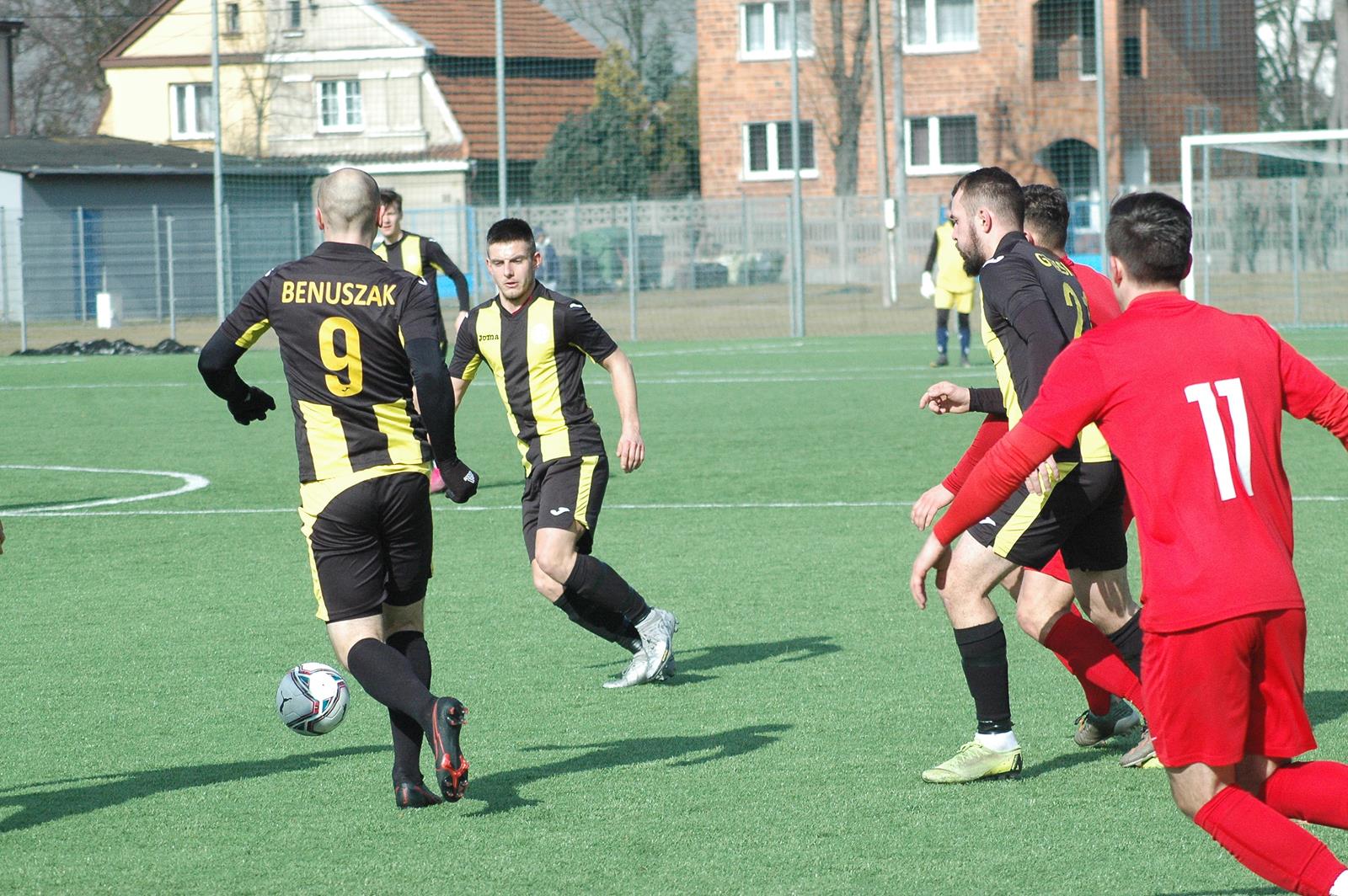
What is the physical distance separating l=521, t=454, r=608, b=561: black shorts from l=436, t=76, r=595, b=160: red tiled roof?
75.6 ft

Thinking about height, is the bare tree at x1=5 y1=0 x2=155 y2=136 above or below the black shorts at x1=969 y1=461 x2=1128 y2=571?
above

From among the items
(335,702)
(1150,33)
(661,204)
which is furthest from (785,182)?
(335,702)

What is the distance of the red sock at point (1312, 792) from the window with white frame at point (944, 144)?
1615 inches

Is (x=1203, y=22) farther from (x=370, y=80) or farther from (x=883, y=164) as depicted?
(x=370, y=80)

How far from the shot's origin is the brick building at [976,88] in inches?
1448

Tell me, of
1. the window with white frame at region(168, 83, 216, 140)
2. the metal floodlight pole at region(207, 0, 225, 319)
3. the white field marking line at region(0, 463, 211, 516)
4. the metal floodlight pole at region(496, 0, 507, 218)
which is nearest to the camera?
the white field marking line at region(0, 463, 211, 516)

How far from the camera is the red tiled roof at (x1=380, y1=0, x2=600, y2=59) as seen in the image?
103ft

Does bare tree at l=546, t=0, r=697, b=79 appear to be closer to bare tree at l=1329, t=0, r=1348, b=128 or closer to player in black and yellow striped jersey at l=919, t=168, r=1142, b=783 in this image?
bare tree at l=1329, t=0, r=1348, b=128

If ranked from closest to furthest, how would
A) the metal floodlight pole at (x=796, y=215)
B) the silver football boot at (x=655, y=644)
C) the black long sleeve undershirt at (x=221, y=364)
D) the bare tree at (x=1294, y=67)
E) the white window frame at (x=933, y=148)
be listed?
the black long sleeve undershirt at (x=221, y=364) < the silver football boot at (x=655, y=644) < the metal floodlight pole at (x=796, y=215) < the white window frame at (x=933, y=148) < the bare tree at (x=1294, y=67)

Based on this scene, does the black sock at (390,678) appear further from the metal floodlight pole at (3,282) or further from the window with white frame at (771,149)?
the window with white frame at (771,149)

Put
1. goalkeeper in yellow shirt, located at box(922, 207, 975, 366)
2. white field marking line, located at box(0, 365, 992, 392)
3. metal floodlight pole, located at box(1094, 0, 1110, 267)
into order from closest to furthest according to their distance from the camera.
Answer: goalkeeper in yellow shirt, located at box(922, 207, 975, 366), white field marking line, located at box(0, 365, 992, 392), metal floodlight pole, located at box(1094, 0, 1110, 267)

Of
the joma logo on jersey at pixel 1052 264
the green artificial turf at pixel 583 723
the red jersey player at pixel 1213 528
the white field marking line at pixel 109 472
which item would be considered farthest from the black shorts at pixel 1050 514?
the white field marking line at pixel 109 472

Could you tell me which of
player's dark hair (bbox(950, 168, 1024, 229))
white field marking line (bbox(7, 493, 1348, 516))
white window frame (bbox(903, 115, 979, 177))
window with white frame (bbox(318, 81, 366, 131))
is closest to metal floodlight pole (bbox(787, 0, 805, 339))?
window with white frame (bbox(318, 81, 366, 131))

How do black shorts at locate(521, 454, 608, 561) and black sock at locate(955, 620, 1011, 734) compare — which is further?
black shorts at locate(521, 454, 608, 561)
